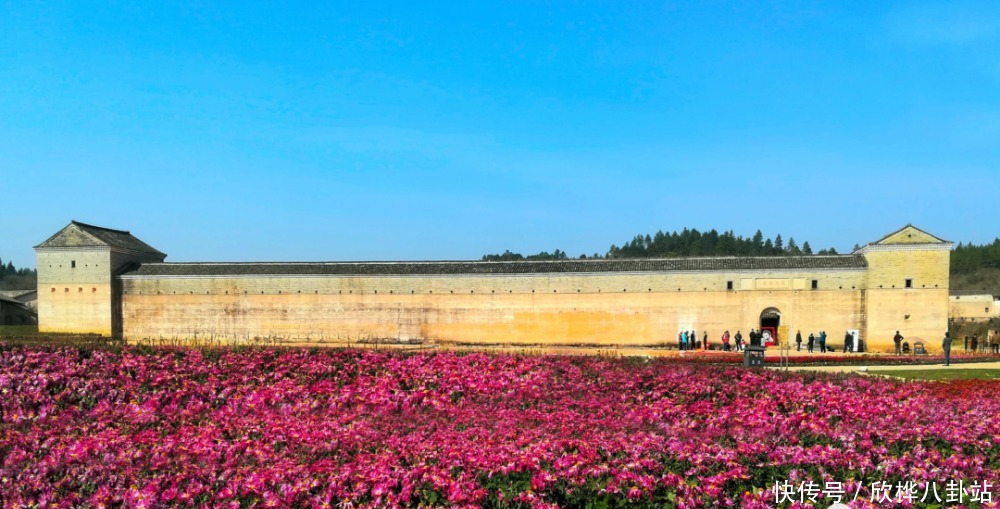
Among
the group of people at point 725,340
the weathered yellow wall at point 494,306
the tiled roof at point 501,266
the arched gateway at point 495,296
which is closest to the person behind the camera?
the group of people at point 725,340

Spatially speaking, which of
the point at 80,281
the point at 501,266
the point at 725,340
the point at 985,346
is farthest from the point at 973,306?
the point at 80,281

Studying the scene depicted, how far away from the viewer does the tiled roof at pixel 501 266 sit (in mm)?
30656

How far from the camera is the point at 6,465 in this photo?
669 cm

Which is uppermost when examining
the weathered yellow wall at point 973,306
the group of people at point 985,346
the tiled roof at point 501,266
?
the tiled roof at point 501,266

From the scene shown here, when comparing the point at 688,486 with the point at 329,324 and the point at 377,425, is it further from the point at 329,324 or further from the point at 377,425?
the point at 329,324

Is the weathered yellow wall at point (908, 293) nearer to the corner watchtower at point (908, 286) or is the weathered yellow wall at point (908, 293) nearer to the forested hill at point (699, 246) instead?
the corner watchtower at point (908, 286)

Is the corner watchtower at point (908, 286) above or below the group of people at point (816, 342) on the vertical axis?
above

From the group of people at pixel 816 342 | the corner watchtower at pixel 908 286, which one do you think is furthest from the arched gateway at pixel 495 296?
the group of people at pixel 816 342

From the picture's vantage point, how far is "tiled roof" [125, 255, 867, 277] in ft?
101

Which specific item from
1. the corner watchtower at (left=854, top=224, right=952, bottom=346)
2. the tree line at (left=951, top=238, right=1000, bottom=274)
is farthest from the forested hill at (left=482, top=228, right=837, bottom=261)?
the corner watchtower at (left=854, top=224, right=952, bottom=346)

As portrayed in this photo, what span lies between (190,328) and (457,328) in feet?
45.3

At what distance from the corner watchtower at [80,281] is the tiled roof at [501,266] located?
1.36 metres

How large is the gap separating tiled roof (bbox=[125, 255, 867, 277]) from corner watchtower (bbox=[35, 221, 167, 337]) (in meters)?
1.36

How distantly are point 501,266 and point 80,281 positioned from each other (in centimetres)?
2204
